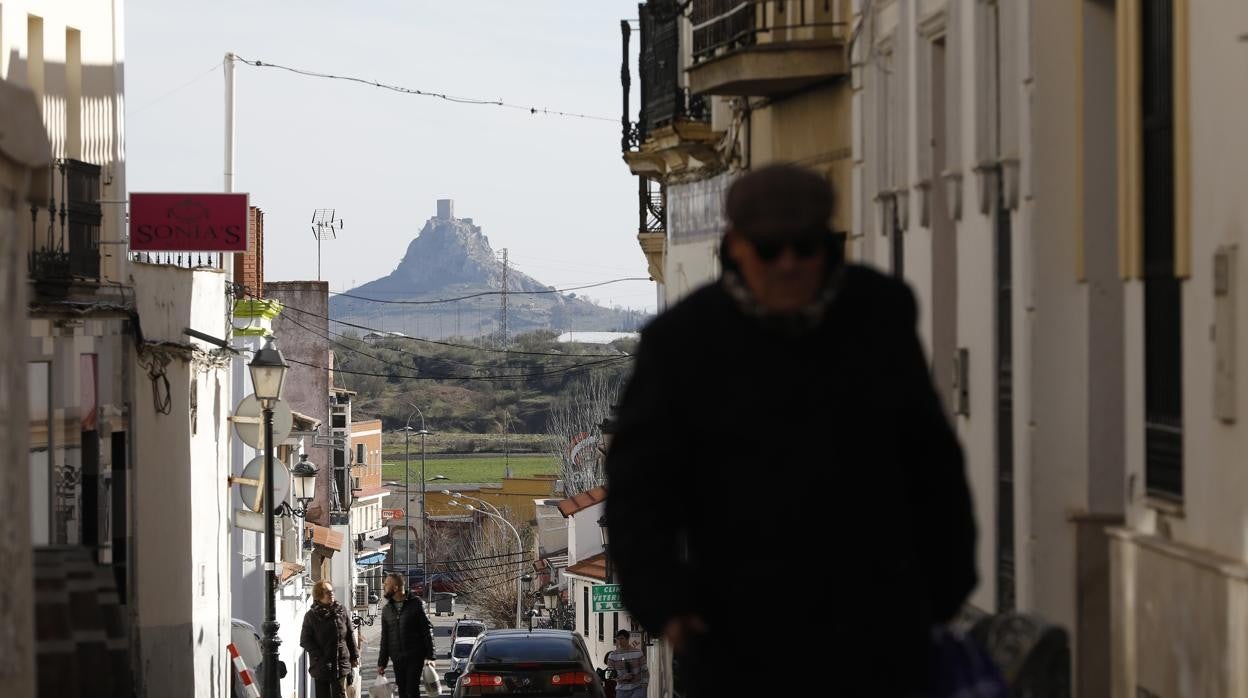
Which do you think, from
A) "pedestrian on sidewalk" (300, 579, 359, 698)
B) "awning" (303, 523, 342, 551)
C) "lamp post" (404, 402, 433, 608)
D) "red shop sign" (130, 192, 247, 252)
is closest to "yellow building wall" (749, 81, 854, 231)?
"pedestrian on sidewalk" (300, 579, 359, 698)

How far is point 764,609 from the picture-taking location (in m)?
4.16

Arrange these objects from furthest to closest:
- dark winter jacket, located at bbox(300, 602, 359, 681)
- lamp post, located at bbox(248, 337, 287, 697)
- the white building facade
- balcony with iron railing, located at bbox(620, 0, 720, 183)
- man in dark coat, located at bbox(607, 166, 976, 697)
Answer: dark winter jacket, located at bbox(300, 602, 359, 681) → balcony with iron railing, located at bbox(620, 0, 720, 183) → lamp post, located at bbox(248, 337, 287, 697) → the white building facade → man in dark coat, located at bbox(607, 166, 976, 697)

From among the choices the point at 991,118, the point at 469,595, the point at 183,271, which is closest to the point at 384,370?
the point at 469,595

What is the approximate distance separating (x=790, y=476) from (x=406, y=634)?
18.3m

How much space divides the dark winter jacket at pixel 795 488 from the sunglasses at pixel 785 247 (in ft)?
0.33

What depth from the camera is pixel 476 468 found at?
161250 millimetres

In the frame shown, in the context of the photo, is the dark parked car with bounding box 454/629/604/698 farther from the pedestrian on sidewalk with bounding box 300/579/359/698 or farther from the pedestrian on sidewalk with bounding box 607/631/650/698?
the pedestrian on sidewalk with bounding box 607/631/650/698

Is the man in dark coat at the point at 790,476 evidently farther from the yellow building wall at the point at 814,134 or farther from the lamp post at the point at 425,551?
the lamp post at the point at 425,551

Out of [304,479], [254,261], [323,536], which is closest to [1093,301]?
[304,479]

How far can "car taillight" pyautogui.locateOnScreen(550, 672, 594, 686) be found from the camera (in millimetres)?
20797

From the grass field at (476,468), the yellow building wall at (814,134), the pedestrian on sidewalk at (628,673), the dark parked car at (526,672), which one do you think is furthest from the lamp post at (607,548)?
the grass field at (476,468)

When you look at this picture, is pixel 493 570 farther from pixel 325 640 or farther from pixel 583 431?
pixel 325 640

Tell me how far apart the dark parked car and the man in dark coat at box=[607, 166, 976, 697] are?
657 inches

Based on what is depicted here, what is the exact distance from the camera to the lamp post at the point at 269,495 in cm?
1994
